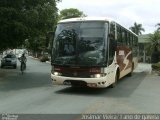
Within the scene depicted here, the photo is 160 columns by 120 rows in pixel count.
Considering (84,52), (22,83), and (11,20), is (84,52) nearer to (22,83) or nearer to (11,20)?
(22,83)

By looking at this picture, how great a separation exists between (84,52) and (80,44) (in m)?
0.41

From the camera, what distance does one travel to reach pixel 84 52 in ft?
51.0

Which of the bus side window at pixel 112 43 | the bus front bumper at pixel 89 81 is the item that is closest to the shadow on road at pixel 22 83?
the bus front bumper at pixel 89 81

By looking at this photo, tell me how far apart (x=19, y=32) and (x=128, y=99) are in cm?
1088

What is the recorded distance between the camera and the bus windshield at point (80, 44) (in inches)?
607

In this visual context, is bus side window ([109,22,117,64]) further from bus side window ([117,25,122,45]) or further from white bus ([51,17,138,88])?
bus side window ([117,25,122,45])

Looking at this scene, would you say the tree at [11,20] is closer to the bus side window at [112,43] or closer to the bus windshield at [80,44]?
the bus windshield at [80,44]

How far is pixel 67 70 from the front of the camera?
1564 cm

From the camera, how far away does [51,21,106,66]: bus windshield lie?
15.4m

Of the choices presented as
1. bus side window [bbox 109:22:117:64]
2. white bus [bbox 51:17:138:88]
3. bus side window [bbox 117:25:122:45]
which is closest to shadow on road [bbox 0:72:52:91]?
white bus [bbox 51:17:138:88]

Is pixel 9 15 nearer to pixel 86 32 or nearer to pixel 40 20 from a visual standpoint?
pixel 40 20

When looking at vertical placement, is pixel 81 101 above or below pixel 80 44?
below

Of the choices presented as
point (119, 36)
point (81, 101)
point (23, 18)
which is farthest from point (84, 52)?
point (23, 18)

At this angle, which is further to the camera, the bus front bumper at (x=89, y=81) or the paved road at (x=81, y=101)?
the bus front bumper at (x=89, y=81)
